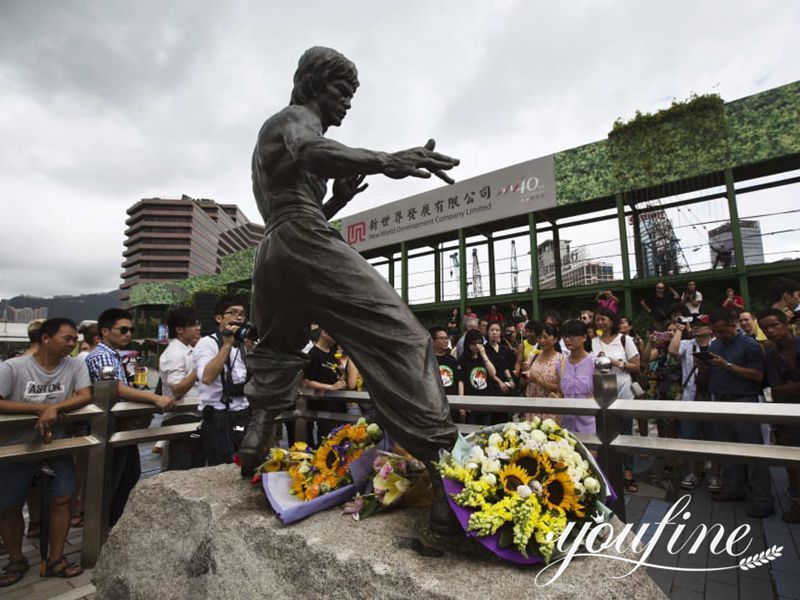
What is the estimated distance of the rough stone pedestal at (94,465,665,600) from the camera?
137 cm

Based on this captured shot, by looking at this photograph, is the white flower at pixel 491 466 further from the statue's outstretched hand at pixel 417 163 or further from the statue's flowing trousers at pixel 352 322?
the statue's outstretched hand at pixel 417 163

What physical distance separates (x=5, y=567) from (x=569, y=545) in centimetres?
355

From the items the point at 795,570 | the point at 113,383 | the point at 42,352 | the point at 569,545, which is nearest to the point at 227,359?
the point at 113,383

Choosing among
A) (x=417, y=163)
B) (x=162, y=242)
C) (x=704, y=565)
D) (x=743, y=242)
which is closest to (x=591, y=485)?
(x=417, y=163)

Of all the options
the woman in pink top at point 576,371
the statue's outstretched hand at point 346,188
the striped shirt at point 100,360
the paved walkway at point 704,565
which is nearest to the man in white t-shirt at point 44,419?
the paved walkway at point 704,565

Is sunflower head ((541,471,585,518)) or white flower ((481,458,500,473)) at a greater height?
white flower ((481,458,500,473))

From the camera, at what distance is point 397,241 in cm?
1625

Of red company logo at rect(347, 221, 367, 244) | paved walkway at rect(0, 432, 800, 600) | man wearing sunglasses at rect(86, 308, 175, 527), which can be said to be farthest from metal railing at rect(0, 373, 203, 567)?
red company logo at rect(347, 221, 367, 244)

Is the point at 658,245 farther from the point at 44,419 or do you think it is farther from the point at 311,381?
the point at 44,419

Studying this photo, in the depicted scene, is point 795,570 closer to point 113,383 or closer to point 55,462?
point 113,383

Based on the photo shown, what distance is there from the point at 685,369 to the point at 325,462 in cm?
436

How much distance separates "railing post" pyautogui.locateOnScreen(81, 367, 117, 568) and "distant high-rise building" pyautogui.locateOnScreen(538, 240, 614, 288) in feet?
39.2

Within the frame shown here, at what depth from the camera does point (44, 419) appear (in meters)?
2.54

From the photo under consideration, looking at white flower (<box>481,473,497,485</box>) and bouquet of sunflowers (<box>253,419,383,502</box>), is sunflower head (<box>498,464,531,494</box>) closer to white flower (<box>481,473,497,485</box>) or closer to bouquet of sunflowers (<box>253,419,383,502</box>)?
white flower (<box>481,473,497,485</box>)
